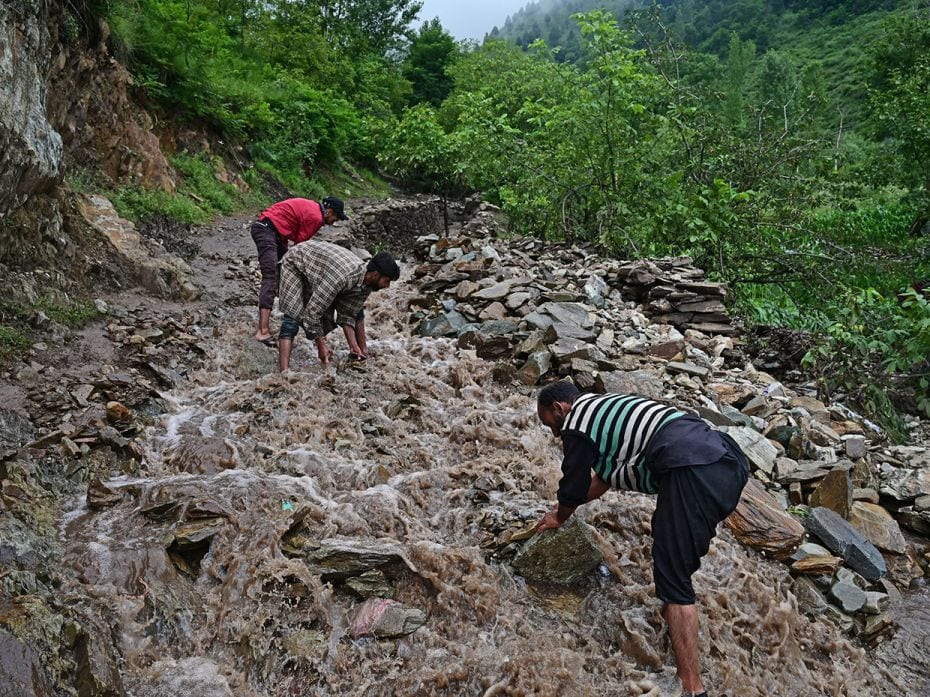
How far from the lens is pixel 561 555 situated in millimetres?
3691

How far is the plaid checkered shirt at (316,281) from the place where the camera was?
5703 mm

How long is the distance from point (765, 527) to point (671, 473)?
176 cm

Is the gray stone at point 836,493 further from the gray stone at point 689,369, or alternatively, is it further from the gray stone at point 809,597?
the gray stone at point 689,369

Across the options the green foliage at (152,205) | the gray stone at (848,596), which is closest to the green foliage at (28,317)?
the green foliage at (152,205)

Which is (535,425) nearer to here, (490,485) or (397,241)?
(490,485)

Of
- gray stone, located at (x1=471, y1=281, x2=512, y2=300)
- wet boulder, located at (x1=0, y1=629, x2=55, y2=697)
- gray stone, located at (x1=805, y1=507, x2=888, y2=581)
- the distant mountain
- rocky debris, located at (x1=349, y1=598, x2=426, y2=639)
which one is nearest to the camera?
wet boulder, located at (x1=0, y1=629, x2=55, y2=697)

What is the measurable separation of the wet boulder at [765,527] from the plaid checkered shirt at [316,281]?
155 inches

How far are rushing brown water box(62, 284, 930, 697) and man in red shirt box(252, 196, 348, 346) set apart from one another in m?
1.69

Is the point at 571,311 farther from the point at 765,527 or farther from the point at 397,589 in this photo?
A: the point at 397,589

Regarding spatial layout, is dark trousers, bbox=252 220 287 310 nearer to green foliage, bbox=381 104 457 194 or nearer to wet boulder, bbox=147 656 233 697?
wet boulder, bbox=147 656 233 697

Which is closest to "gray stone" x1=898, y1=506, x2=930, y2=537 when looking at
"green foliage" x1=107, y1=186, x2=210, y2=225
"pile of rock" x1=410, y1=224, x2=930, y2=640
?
"pile of rock" x1=410, y1=224, x2=930, y2=640

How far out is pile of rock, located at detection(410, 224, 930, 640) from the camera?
13.3ft

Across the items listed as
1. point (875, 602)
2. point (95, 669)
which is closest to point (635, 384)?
point (875, 602)

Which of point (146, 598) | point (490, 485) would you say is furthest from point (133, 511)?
point (490, 485)
